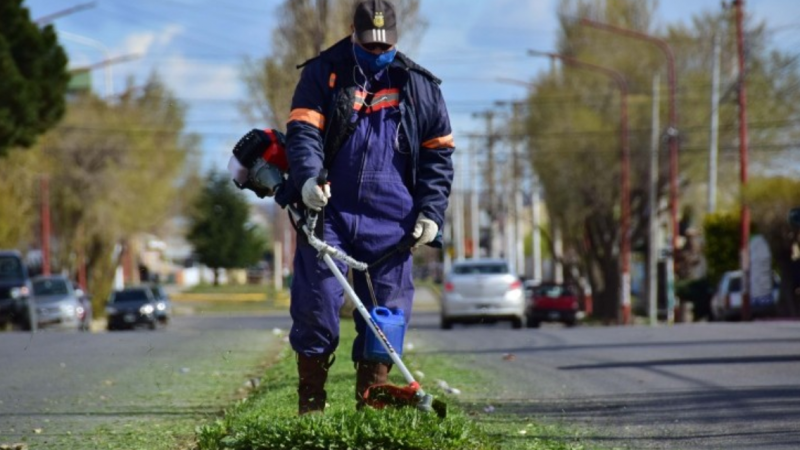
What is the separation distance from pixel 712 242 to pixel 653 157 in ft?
12.6

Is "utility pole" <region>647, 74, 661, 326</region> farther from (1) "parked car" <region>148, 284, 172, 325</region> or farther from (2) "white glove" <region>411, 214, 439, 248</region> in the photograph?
(2) "white glove" <region>411, 214, 439, 248</region>

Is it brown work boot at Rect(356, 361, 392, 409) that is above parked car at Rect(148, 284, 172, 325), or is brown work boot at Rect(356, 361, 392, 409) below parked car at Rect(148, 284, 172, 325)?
above

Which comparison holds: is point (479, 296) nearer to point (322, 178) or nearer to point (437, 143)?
point (437, 143)

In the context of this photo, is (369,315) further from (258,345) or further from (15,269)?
(15,269)

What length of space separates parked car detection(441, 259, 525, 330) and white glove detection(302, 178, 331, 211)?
2492 centimetres

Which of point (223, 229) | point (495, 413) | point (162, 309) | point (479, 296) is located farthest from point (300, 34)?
point (223, 229)

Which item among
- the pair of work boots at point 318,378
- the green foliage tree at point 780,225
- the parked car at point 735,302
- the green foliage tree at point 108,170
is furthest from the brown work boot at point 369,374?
the green foliage tree at point 108,170

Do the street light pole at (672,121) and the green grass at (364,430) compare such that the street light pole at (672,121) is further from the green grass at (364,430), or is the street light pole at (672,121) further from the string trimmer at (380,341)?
the string trimmer at (380,341)

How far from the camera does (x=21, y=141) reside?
4394 centimetres

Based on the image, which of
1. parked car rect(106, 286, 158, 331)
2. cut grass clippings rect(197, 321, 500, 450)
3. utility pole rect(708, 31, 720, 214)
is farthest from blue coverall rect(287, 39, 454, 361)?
Result: utility pole rect(708, 31, 720, 214)

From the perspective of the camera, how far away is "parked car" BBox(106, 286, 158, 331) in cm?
4505

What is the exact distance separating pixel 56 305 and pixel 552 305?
16.0 metres

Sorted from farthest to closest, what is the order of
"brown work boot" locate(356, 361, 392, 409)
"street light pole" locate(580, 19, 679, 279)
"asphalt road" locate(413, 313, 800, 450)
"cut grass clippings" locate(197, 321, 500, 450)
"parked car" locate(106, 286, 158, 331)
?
1. "street light pole" locate(580, 19, 679, 279)
2. "parked car" locate(106, 286, 158, 331)
3. "asphalt road" locate(413, 313, 800, 450)
4. "brown work boot" locate(356, 361, 392, 409)
5. "cut grass clippings" locate(197, 321, 500, 450)

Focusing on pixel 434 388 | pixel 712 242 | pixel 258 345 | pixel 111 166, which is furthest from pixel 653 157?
pixel 434 388
